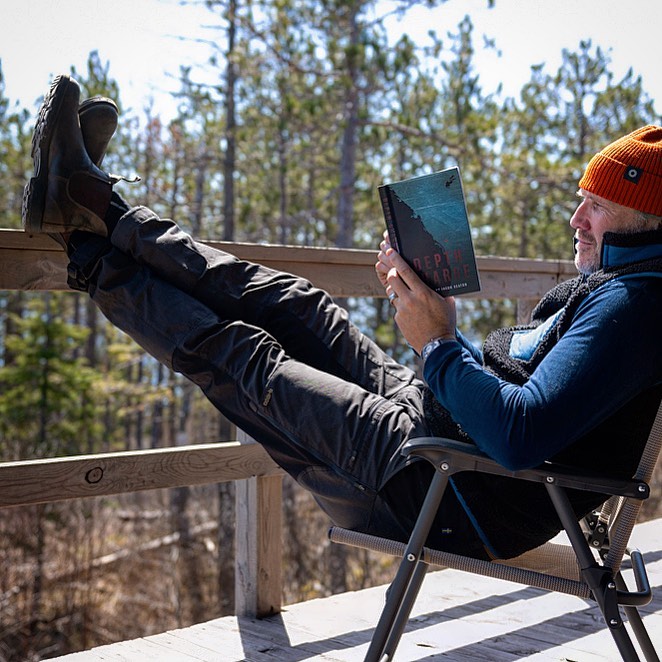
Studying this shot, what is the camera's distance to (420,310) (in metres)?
1.57

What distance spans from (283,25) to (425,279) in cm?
1052

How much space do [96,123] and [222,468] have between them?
37.1 inches

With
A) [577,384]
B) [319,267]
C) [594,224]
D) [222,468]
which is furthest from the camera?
[319,267]

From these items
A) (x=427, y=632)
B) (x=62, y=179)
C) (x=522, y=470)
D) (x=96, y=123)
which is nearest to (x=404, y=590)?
(x=522, y=470)

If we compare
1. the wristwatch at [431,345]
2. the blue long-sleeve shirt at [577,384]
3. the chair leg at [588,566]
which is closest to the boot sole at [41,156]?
the wristwatch at [431,345]

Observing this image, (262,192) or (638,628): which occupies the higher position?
(262,192)

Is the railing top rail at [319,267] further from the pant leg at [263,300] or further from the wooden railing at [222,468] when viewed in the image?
the pant leg at [263,300]

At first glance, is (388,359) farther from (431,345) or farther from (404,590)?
(404,590)

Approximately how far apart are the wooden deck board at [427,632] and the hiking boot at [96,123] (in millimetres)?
1245

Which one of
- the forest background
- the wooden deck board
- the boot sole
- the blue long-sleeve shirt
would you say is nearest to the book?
the blue long-sleeve shirt

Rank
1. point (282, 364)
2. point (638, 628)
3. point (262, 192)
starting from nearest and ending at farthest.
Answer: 1. point (638, 628)
2. point (282, 364)
3. point (262, 192)

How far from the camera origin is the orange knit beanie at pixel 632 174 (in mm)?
1551

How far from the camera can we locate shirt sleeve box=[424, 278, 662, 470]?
1.38 m

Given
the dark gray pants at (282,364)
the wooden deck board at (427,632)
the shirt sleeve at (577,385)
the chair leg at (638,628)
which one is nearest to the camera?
the shirt sleeve at (577,385)
